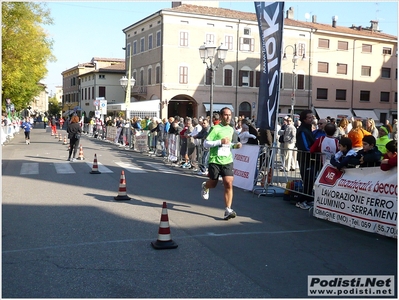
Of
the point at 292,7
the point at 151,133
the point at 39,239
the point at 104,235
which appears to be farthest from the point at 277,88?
the point at 292,7

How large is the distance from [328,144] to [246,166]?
117 inches

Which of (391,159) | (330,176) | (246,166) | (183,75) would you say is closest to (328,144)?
(330,176)

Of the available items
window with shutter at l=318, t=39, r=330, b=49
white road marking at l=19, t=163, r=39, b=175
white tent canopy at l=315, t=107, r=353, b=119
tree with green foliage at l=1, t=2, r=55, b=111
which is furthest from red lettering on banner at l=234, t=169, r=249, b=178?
window with shutter at l=318, t=39, r=330, b=49

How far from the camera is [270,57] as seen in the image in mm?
10938

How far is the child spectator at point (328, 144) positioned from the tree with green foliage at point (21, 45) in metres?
26.1

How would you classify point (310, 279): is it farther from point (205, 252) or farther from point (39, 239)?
point (39, 239)

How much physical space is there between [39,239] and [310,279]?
146 inches

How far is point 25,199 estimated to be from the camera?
31.5ft

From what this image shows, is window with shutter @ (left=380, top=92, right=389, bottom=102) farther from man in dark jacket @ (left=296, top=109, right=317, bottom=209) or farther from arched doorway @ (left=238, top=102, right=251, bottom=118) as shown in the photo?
man in dark jacket @ (left=296, top=109, right=317, bottom=209)

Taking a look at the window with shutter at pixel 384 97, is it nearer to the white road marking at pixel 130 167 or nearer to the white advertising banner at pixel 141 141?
the white advertising banner at pixel 141 141

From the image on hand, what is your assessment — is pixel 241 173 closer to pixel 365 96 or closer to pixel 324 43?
pixel 324 43

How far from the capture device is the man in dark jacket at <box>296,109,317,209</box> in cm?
913

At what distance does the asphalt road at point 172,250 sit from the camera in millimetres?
4660

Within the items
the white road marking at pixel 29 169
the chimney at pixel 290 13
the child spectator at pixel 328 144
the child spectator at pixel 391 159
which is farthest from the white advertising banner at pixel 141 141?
the chimney at pixel 290 13
